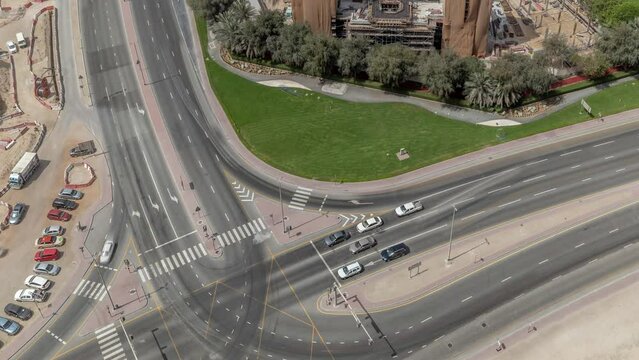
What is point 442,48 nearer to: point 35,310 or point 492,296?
point 492,296

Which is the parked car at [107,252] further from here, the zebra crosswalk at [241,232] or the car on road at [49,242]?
the zebra crosswalk at [241,232]

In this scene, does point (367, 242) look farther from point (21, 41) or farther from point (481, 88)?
point (21, 41)

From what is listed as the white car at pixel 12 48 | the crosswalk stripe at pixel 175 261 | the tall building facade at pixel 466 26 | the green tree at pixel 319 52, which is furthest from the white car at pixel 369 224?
the white car at pixel 12 48

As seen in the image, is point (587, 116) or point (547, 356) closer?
point (547, 356)

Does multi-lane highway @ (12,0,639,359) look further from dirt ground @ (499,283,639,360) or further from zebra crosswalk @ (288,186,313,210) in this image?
dirt ground @ (499,283,639,360)

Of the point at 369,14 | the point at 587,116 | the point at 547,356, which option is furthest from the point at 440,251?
the point at 369,14

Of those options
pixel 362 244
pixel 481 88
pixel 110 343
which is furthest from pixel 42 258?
pixel 481 88
